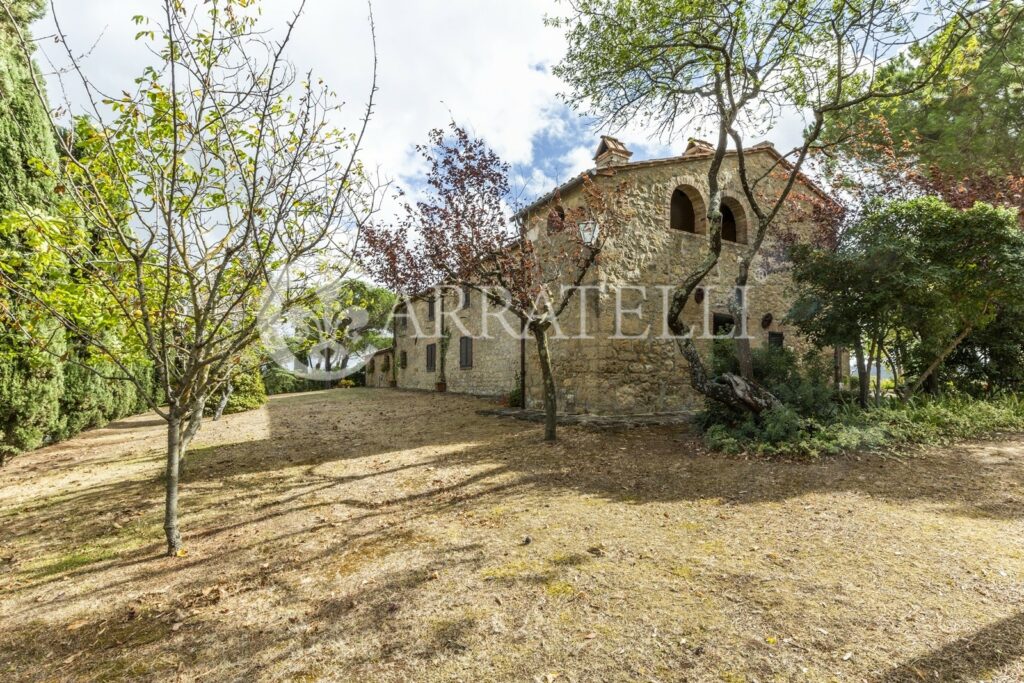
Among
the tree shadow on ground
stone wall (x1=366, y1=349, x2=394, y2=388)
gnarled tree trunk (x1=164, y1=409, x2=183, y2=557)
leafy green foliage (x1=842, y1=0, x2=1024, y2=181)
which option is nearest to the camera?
the tree shadow on ground

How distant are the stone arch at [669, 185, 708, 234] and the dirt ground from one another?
261 inches

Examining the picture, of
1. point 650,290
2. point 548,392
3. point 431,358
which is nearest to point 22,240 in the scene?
point 548,392

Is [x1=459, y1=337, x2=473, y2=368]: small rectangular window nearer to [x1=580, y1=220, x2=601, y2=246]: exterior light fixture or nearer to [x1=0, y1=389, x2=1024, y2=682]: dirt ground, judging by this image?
[x1=580, y1=220, x2=601, y2=246]: exterior light fixture

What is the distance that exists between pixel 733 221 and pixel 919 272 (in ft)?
17.5

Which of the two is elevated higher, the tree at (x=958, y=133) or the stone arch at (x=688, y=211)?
the tree at (x=958, y=133)

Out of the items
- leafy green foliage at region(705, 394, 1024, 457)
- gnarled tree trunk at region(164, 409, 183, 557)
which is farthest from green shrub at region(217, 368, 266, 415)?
leafy green foliage at region(705, 394, 1024, 457)

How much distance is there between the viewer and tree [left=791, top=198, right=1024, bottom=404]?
23.2ft

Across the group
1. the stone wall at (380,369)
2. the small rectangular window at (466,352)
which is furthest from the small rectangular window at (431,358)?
the stone wall at (380,369)

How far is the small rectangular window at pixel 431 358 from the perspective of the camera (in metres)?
19.0

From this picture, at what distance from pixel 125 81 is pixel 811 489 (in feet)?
24.2

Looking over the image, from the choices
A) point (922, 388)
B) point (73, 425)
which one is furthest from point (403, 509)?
point (922, 388)

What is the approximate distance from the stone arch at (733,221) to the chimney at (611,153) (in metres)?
3.12

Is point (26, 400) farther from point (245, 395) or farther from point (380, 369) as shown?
point (380, 369)

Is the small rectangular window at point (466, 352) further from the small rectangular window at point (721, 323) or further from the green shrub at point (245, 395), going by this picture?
the small rectangular window at point (721, 323)
